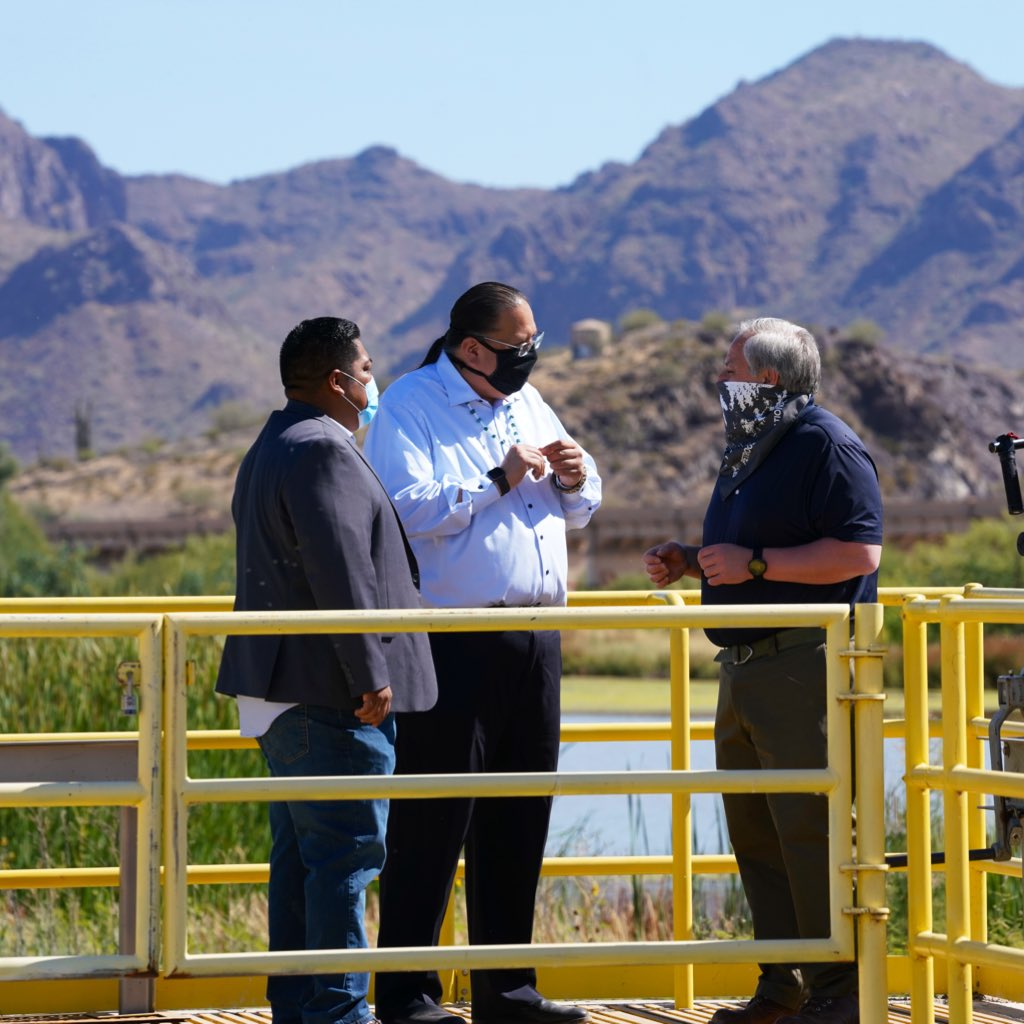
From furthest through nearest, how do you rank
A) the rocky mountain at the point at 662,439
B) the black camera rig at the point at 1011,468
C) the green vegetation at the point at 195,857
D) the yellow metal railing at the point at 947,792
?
the rocky mountain at the point at 662,439 → the green vegetation at the point at 195,857 → the black camera rig at the point at 1011,468 → the yellow metal railing at the point at 947,792

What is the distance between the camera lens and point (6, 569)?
31.8 meters

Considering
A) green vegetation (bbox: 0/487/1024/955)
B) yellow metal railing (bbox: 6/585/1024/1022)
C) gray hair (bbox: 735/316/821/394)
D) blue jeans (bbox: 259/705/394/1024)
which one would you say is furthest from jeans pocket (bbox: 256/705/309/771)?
green vegetation (bbox: 0/487/1024/955)

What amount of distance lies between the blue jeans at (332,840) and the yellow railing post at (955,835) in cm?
129

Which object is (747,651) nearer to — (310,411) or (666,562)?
(666,562)

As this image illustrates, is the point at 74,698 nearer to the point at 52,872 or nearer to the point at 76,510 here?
the point at 52,872

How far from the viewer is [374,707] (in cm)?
432

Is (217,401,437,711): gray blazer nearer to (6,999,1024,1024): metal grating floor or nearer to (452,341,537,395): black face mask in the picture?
(452,341,537,395): black face mask

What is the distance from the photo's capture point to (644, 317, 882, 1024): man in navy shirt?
4707 millimetres

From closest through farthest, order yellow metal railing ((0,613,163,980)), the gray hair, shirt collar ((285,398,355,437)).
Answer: yellow metal railing ((0,613,163,980)) → shirt collar ((285,398,355,437)) → the gray hair

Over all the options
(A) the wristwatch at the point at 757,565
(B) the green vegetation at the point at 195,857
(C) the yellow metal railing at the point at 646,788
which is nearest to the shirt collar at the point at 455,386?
(A) the wristwatch at the point at 757,565

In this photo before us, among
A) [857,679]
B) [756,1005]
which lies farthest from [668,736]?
[857,679]

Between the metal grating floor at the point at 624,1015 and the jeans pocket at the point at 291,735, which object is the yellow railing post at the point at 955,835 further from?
the jeans pocket at the point at 291,735

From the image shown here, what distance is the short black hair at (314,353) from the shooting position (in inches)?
182

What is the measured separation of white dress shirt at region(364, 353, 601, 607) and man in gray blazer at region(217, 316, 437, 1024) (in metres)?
0.28
